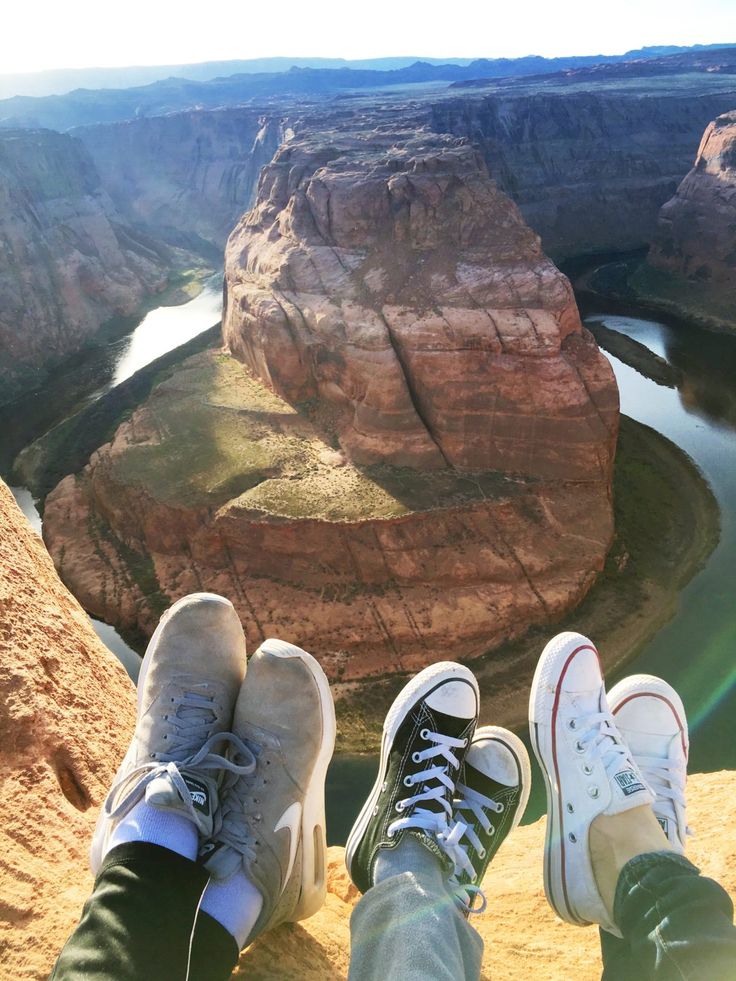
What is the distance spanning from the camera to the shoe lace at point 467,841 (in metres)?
4.16

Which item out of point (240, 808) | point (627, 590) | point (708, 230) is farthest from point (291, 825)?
point (708, 230)

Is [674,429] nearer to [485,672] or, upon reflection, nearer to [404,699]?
[485,672]

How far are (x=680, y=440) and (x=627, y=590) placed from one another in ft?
44.3

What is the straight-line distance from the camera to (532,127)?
78.5 meters

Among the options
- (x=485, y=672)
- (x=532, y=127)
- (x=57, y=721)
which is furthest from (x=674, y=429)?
(x=532, y=127)

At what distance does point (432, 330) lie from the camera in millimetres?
23953

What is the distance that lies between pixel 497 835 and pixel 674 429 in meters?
32.5

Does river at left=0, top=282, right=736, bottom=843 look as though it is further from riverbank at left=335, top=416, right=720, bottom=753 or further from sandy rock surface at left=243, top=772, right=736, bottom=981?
sandy rock surface at left=243, top=772, right=736, bottom=981

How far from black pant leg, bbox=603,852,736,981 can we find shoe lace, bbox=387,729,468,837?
128 centimetres

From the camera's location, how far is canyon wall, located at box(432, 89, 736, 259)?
7200 centimetres

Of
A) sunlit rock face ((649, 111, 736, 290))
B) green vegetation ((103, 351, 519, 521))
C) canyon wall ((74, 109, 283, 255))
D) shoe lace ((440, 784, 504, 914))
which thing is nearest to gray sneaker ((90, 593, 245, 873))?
shoe lace ((440, 784, 504, 914))

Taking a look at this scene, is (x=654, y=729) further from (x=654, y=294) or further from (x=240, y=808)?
(x=654, y=294)

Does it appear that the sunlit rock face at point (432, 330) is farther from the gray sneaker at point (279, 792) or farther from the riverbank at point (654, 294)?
the riverbank at point (654, 294)

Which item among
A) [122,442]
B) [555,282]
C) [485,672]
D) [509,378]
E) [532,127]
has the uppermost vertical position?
[532,127]
